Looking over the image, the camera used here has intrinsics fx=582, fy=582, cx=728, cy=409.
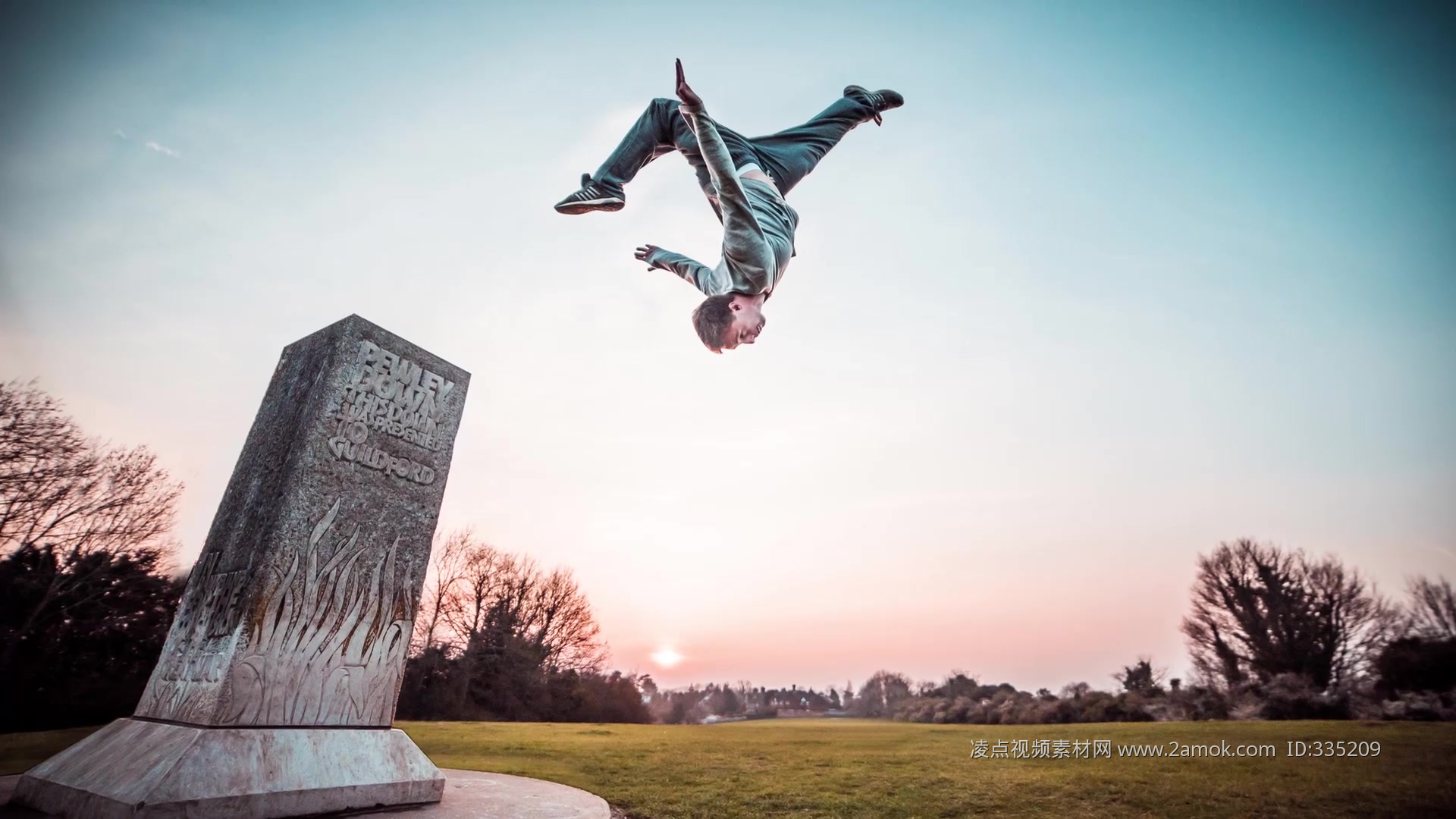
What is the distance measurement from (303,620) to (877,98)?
230 inches

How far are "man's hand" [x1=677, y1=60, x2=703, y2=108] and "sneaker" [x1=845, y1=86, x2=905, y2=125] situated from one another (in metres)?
2.46

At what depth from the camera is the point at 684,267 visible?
461 cm

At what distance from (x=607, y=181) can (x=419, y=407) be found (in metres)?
2.26

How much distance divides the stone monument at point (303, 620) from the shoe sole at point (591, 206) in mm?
1702

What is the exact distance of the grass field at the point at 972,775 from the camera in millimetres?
5633

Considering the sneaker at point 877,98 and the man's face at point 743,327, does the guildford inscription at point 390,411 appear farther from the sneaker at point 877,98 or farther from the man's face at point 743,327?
the sneaker at point 877,98

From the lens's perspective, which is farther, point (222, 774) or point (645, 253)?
point (645, 253)

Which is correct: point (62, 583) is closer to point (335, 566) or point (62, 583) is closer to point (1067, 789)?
point (335, 566)

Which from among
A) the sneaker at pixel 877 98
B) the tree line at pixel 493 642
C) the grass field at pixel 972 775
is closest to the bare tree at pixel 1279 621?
the tree line at pixel 493 642

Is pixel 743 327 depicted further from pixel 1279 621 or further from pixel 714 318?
pixel 1279 621

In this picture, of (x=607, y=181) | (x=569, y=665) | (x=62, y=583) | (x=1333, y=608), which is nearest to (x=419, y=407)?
(x=607, y=181)

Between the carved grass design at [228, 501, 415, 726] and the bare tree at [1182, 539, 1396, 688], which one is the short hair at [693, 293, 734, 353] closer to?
the carved grass design at [228, 501, 415, 726]

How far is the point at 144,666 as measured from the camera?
1219cm

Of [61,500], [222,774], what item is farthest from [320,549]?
[61,500]
